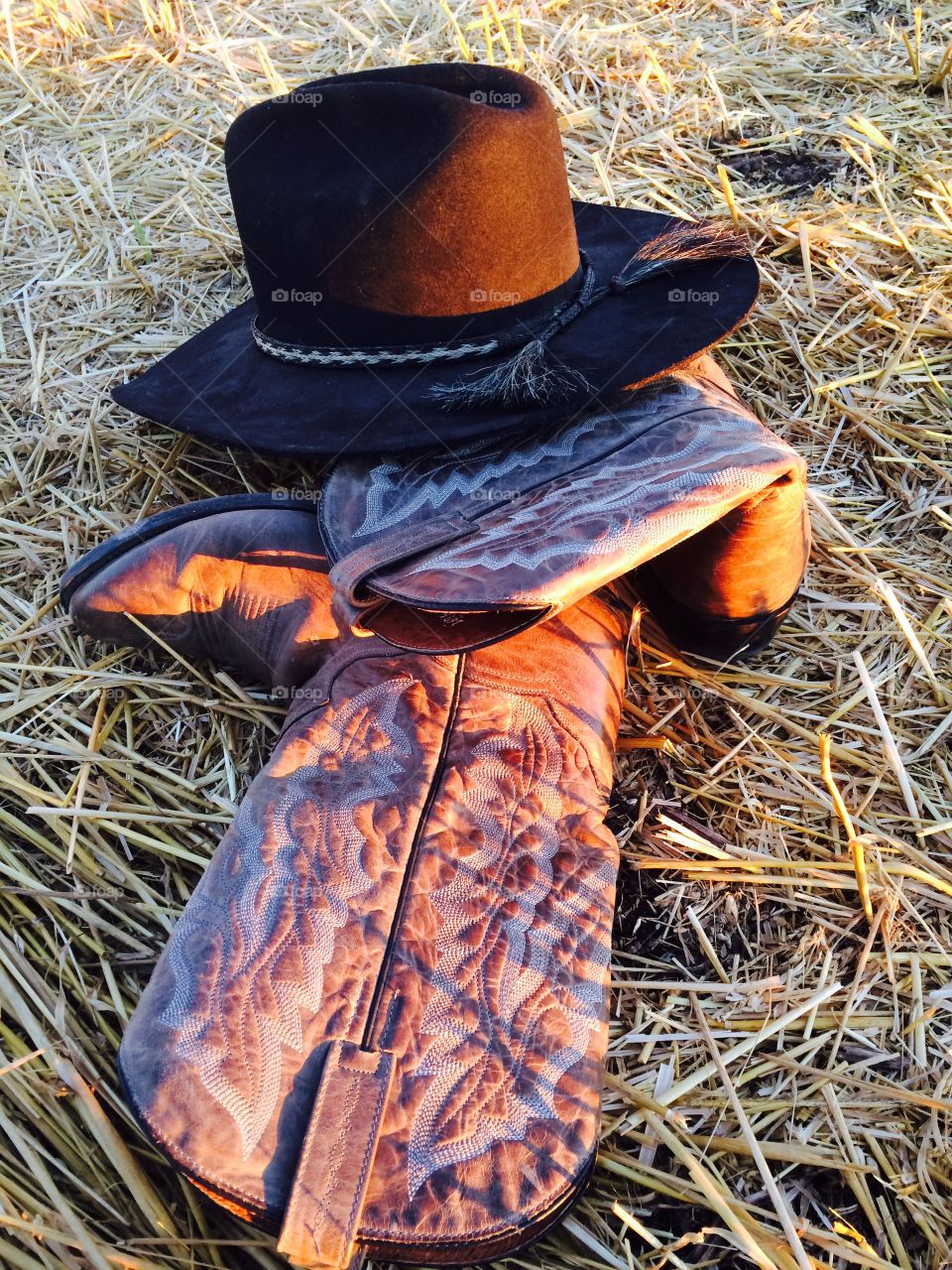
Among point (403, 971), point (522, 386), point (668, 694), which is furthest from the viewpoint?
point (668, 694)

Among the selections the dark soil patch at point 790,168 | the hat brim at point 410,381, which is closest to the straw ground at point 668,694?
the dark soil patch at point 790,168

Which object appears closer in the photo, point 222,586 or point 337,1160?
point 337,1160

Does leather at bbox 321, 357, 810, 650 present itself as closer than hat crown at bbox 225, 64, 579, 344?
Yes

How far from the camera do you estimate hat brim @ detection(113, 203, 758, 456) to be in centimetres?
154

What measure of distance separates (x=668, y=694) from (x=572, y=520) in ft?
Answer: 1.77

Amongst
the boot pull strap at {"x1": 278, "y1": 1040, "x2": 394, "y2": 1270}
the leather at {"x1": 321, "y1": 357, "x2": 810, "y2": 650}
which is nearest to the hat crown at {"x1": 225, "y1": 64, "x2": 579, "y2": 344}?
the leather at {"x1": 321, "y1": 357, "x2": 810, "y2": 650}

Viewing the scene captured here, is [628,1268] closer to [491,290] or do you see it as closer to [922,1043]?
[922,1043]

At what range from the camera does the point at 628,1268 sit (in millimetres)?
1158

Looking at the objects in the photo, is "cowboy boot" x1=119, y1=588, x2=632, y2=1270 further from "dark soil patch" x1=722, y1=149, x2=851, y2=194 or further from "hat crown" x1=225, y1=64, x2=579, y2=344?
"dark soil patch" x1=722, y1=149, x2=851, y2=194

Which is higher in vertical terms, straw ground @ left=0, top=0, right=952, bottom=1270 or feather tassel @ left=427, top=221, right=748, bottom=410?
feather tassel @ left=427, top=221, right=748, bottom=410

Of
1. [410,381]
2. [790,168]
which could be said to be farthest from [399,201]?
[790,168]

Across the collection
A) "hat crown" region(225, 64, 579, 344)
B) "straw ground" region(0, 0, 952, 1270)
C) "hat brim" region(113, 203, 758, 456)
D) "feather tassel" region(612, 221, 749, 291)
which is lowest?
"straw ground" region(0, 0, 952, 1270)

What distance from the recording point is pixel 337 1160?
1106 mm

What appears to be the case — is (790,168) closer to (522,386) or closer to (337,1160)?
(522,386)
